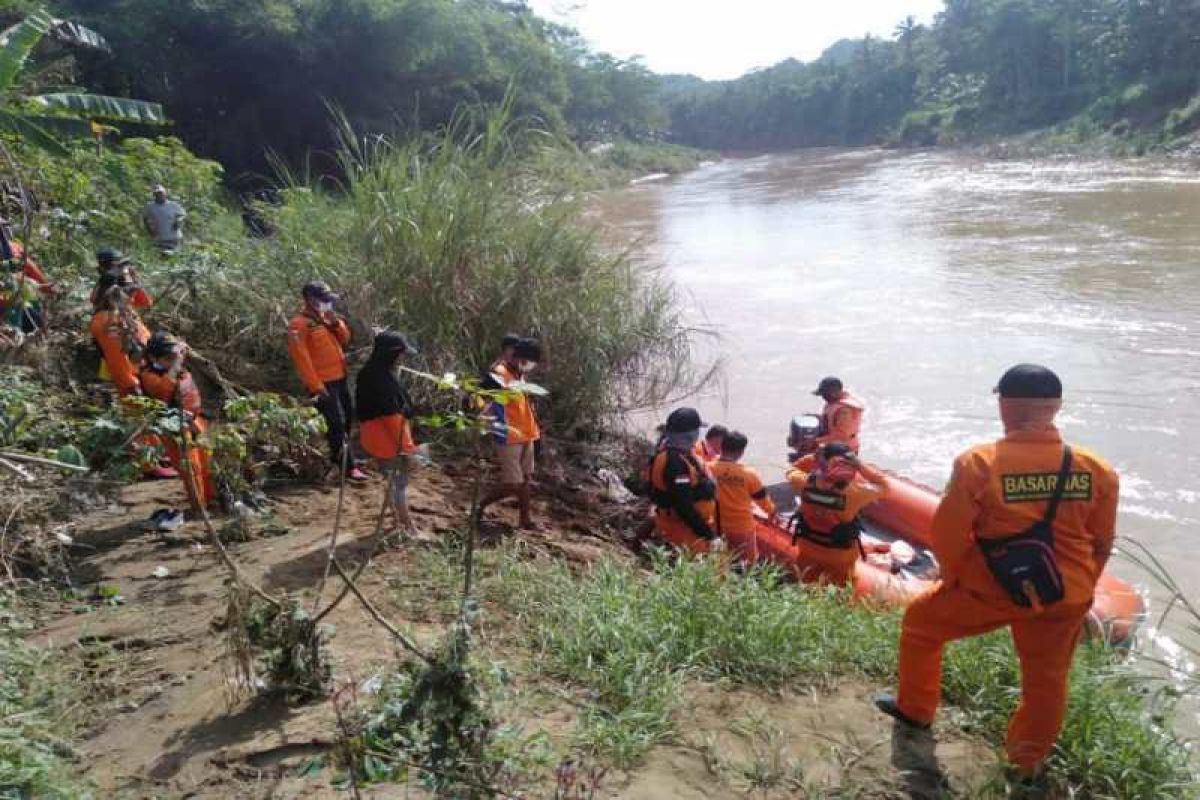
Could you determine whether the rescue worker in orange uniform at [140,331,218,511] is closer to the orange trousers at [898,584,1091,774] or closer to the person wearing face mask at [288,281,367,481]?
the person wearing face mask at [288,281,367,481]

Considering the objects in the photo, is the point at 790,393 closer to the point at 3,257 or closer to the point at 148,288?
the point at 148,288

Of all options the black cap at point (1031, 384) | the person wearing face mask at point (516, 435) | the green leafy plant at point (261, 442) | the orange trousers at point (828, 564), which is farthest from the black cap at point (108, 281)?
the black cap at point (1031, 384)

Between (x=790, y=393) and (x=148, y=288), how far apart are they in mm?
6354

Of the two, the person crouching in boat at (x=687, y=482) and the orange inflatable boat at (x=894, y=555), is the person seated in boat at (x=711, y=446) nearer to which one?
the orange inflatable boat at (x=894, y=555)

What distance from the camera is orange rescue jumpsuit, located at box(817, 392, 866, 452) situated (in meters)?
6.28

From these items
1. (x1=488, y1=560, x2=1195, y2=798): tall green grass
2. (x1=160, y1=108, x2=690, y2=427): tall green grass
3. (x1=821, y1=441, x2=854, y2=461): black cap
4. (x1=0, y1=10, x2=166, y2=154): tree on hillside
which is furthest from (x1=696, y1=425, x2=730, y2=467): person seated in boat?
(x1=0, y1=10, x2=166, y2=154): tree on hillside

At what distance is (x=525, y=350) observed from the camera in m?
4.86

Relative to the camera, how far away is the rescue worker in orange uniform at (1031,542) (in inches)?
110

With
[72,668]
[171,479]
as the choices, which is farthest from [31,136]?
[72,668]

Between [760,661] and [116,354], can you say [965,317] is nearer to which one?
[760,661]

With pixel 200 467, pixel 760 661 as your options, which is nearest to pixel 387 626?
pixel 760 661

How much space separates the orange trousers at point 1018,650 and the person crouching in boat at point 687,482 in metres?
1.81

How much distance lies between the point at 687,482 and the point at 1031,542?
87.9 inches

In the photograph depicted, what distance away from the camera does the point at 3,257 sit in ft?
17.7
